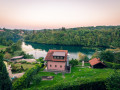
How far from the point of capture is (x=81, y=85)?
13234 mm

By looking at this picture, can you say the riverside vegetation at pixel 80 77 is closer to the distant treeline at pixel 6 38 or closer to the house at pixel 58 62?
the house at pixel 58 62

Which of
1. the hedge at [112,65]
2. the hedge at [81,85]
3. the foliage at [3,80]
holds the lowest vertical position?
the hedge at [112,65]

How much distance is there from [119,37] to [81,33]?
41.6 m

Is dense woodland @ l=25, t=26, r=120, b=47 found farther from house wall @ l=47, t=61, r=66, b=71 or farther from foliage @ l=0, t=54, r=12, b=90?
foliage @ l=0, t=54, r=12, b=90

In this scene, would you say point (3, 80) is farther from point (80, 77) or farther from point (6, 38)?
point (6, 38)

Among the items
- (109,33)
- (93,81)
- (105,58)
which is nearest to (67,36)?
(109,33)

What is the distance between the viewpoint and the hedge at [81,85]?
12.6m

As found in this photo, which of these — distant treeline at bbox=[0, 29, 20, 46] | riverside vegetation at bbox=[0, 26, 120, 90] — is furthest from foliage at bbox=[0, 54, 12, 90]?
distant treeline at bbox=[0, 29, 20, 46]

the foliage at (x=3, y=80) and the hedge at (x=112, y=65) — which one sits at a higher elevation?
the foliage at (x=3, y=80)

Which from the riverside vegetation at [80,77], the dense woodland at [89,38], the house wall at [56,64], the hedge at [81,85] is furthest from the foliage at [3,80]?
the dense woodland at [89,38]

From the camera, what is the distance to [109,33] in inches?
3989

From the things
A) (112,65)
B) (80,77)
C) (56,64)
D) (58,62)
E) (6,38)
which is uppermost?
(6,38)

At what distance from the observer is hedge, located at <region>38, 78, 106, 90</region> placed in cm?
1256

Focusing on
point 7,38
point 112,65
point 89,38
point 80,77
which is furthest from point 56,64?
point 7,38
